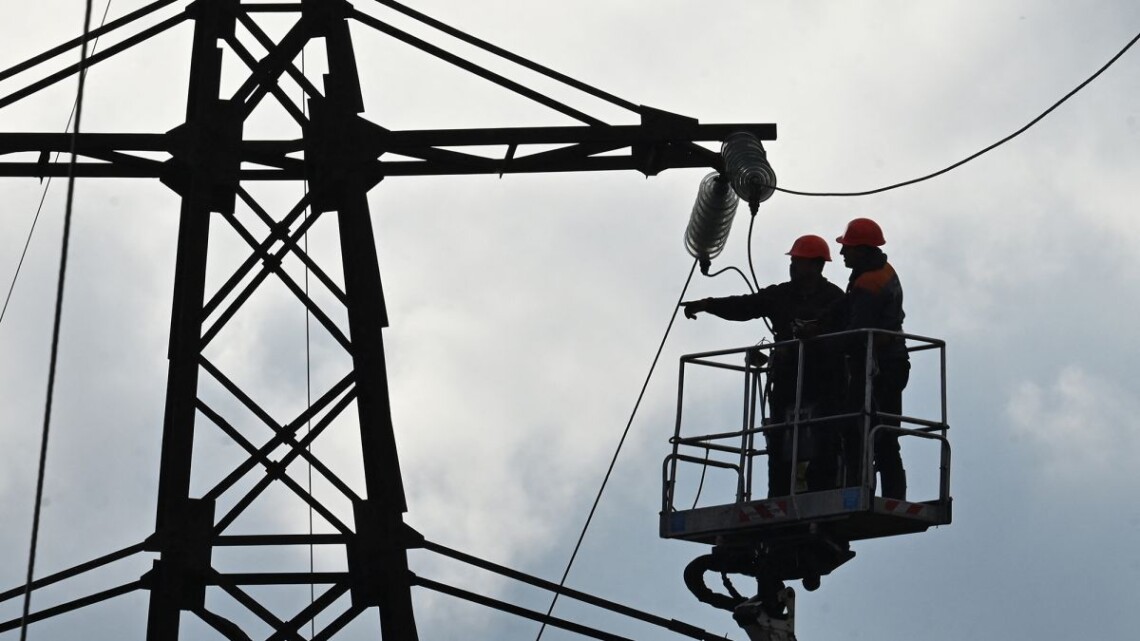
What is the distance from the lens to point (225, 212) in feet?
52.1

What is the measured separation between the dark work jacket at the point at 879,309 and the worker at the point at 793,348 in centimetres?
30

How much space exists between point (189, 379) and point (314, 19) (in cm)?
291

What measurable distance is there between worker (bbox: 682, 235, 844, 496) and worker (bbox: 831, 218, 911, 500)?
0.17 metres

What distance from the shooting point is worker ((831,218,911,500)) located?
49.5ft

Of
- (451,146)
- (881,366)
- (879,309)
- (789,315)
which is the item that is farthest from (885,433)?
(451,146)

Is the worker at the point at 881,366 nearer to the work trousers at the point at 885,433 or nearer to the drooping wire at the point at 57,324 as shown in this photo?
the work trousers at the point at 885,433

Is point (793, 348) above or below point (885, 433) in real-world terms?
above

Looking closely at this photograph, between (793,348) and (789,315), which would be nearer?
(793,348)

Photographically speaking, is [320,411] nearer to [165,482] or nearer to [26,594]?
[165,482]

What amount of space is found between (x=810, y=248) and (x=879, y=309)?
1067mm

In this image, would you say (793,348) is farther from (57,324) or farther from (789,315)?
(57,324)

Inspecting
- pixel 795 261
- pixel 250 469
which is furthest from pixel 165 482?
pixel 795 261

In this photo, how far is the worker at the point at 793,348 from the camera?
15297 mm

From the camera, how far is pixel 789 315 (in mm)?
15945
